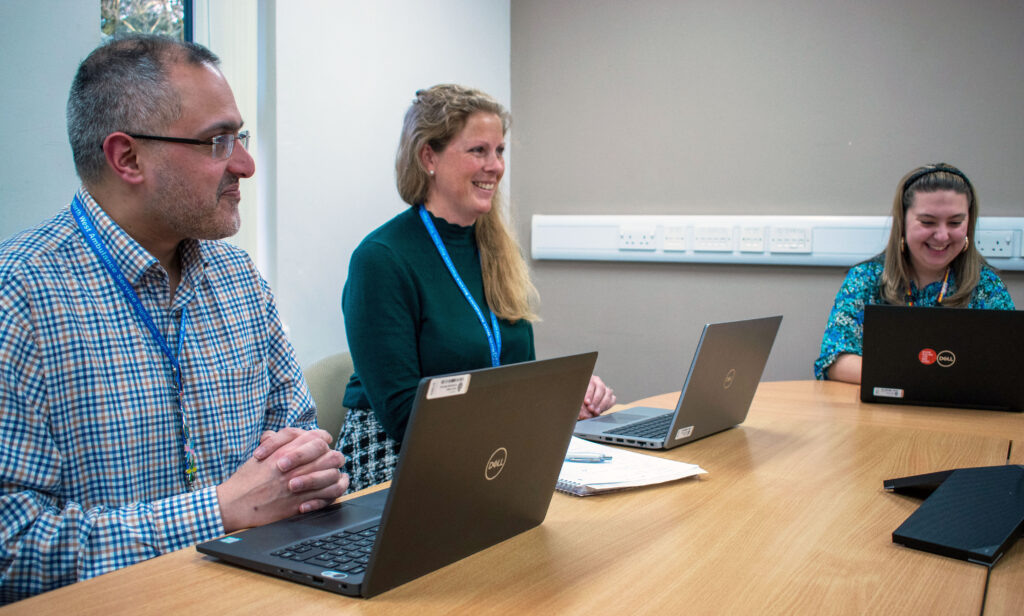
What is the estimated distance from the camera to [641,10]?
333 centimetres

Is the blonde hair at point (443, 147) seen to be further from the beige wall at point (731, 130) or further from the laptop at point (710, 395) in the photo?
the beige wall at point (731, 130)

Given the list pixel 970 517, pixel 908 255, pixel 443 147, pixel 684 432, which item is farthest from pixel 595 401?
pixel 908 255

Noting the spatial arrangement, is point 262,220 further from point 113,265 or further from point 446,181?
point 113,265

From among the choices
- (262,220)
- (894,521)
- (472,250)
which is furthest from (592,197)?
(894,521)

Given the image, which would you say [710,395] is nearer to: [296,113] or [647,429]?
[647,429]

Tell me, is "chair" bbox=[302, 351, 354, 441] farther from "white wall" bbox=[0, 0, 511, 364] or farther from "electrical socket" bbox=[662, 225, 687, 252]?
"electrical socket" bbox=[662, 225, 687, 252]

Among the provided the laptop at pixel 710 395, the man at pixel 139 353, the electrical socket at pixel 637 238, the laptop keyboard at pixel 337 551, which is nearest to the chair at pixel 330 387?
the man at pixel 139 353

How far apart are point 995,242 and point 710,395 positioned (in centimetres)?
171

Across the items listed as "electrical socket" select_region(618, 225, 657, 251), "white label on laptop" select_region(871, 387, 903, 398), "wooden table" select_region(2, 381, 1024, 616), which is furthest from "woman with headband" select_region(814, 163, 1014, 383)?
"wooden table" select_region(2, 381, 1024, 616)

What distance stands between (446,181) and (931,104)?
70.1 inches

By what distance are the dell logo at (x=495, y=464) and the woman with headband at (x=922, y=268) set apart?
6.05 ft

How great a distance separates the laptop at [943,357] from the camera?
200 centimetres

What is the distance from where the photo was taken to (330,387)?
2.23m

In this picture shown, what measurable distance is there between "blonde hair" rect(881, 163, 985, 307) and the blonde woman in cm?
121
